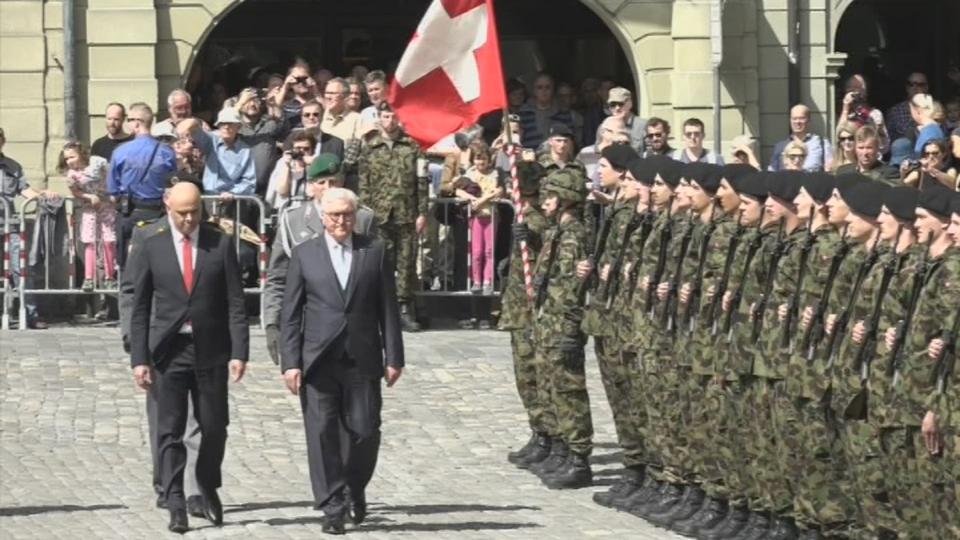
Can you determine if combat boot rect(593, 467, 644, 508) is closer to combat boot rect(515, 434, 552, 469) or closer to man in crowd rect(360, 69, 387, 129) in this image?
combat boot rect(515, 434, 552, 469)

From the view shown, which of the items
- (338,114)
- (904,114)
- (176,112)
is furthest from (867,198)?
(904,114)

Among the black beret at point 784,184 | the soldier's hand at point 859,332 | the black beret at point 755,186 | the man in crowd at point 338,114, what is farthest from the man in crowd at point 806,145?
the soldier's hand at point 859,332

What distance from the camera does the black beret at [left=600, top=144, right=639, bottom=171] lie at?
1677 cm

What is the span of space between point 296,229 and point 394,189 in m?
6.77

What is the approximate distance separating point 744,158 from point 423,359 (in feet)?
9.29

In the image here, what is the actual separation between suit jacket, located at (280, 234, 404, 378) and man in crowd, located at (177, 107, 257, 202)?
7991mm

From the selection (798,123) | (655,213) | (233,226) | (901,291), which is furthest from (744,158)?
(901,291)

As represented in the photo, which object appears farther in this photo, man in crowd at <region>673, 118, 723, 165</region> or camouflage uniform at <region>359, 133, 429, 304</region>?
man in crowd at <region>673, 118, 723, 165</region>

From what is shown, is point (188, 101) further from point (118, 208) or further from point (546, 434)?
point (546, 434)

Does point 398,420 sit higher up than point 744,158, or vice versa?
point 744,158

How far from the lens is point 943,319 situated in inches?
496

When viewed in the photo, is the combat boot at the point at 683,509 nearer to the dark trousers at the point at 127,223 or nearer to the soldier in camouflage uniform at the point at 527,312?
the soldier in camouflage uniform at the point at 527,312

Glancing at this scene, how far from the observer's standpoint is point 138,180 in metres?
22.5

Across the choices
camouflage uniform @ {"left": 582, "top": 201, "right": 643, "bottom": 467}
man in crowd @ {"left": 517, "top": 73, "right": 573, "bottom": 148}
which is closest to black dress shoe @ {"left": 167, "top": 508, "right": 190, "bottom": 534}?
camouflage uniform @ {"left": 582, "top": 201, "right": 643, "bottom": 467}
